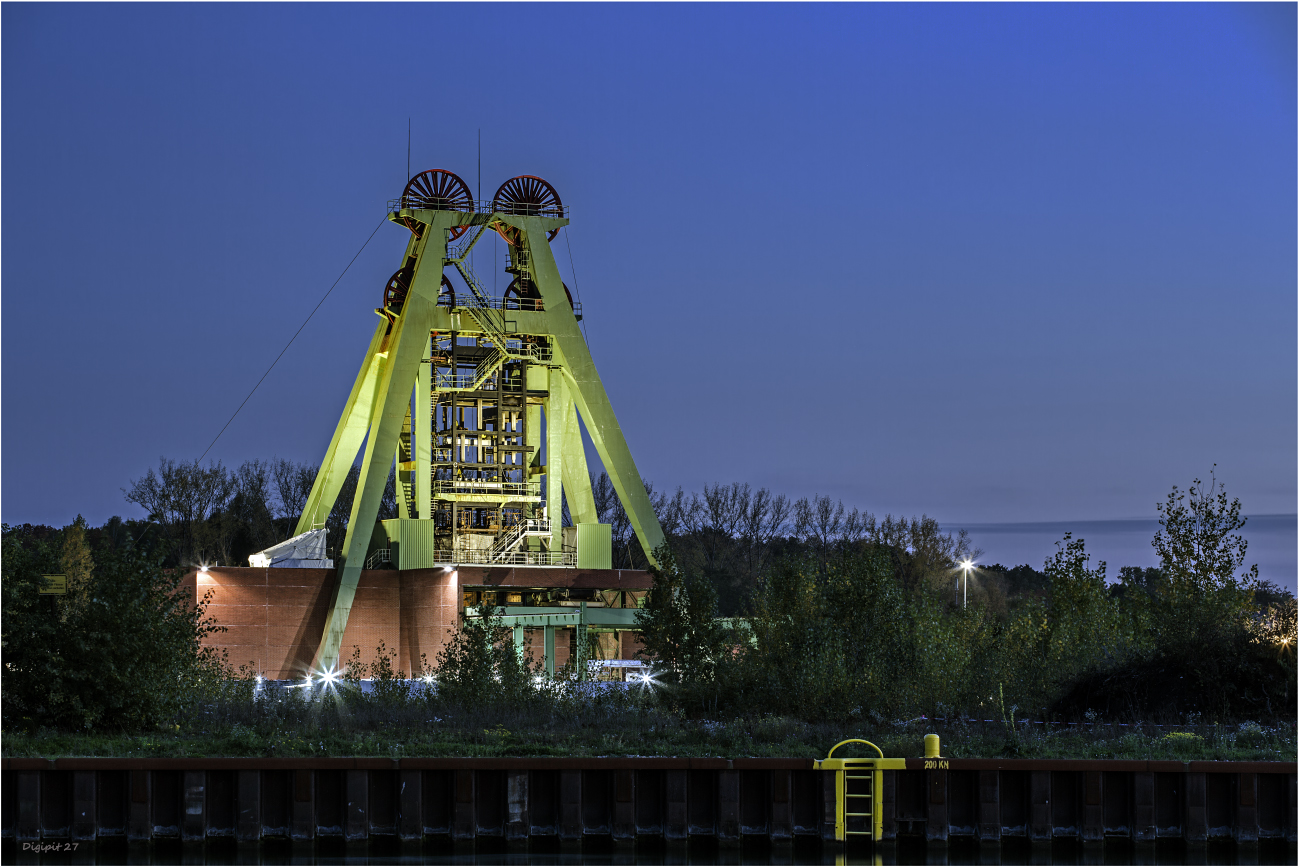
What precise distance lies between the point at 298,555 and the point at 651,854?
35074 millimetres

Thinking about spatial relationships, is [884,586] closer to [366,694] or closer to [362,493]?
[366,694]

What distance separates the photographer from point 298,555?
173ft

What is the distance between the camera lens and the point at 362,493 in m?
52.0

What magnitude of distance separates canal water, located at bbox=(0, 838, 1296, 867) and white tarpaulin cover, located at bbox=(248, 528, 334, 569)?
31963mm

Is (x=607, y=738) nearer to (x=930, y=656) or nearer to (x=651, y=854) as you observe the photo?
(x=651, y=854)

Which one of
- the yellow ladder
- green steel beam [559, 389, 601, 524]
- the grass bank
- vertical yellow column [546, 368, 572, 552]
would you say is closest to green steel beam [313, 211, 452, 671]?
vertical yellow column [546, 368, 572, 552]

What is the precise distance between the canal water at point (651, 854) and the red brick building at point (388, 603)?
27.3 m

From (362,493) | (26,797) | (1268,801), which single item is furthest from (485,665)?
(362,493)

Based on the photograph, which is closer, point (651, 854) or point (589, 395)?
point (651, 854)

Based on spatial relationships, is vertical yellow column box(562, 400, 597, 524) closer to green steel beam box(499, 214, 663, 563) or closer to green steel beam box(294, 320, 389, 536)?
green steel beam box(499, 214, 663, 563)

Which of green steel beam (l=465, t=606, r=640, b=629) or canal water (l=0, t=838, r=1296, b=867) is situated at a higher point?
green steel beam (l=465, t=606, r=640, b=629)

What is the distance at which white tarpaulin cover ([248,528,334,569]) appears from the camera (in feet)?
171

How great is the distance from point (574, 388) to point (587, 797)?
35.0 m

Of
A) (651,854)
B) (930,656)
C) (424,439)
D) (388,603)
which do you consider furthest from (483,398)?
(651,854)
